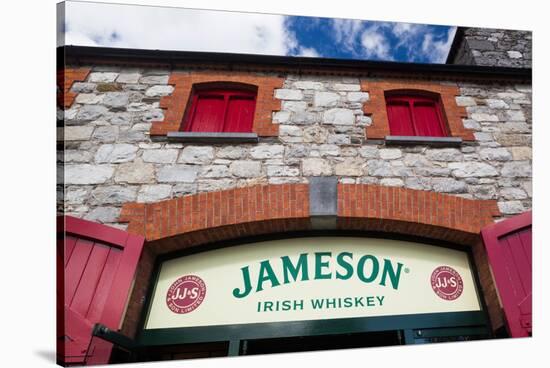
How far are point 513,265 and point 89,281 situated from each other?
147 inches

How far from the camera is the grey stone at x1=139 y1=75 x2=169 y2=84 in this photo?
13.5 ft

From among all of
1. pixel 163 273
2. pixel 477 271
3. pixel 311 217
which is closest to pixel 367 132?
pixel 311 217

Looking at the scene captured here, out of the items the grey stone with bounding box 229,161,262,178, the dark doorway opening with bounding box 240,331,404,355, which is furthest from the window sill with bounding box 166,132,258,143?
the dark doorway opening with bounding box 240,331,404,355

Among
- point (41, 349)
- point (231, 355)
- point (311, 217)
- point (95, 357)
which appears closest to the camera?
point (95, 357)

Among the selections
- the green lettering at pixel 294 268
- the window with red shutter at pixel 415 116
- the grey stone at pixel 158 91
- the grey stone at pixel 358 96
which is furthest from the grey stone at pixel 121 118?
the window with red shutter at pixel 415 116

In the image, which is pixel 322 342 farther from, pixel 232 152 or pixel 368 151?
pixel 232 152

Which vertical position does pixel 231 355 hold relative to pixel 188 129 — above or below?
below

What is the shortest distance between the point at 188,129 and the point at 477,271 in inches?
126

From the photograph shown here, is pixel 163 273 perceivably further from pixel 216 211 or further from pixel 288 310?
pixel 288 310

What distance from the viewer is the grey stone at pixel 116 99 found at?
3.88 m

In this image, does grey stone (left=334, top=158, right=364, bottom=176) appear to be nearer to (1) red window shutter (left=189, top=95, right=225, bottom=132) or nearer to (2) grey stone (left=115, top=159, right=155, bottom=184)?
(1) red window shutter (left=189, top=95, right=225, bottom=132)

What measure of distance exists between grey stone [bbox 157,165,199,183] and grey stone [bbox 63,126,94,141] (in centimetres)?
75

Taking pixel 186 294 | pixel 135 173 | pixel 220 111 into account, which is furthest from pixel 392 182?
pixel 135 173

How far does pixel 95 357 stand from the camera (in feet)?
9.51
